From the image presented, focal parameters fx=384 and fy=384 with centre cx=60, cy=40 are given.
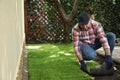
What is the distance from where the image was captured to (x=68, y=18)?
1215 centimetres

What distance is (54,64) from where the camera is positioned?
27.6ft

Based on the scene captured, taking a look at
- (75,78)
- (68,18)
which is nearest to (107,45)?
(75,78)

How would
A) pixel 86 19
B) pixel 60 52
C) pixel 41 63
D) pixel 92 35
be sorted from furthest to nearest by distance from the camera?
1. pixel 60 52
2. pixel 41 63
3. pixel 92 35
4. pixel 86 19

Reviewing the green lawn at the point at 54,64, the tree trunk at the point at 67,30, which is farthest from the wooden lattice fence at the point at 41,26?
the green lawn at the point at 54,64

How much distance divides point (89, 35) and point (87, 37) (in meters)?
0.06

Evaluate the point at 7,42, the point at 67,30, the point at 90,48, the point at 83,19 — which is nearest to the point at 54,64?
the point at 90,48

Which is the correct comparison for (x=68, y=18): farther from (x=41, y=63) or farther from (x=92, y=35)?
(x=92, y=35)

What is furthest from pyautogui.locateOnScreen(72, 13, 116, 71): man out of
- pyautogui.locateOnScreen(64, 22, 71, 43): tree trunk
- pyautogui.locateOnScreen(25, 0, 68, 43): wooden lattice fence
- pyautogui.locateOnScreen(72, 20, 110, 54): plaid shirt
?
pyautogui.locateOnScreen(25, 0, 68, 43): wooden lattice fence

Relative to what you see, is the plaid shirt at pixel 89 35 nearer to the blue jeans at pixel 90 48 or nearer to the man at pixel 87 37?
the man at pixel 87 37

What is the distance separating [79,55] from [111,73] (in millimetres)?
671

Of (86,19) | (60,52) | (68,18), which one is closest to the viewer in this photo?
(86,19)

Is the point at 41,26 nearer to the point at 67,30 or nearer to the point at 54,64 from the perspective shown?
the point at 67,30

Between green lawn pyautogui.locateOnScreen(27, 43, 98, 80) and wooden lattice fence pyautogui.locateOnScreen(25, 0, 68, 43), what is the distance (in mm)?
1382

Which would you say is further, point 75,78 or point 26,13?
point 26,13
